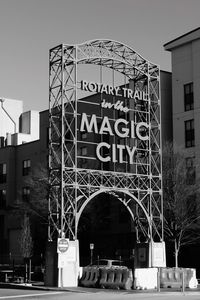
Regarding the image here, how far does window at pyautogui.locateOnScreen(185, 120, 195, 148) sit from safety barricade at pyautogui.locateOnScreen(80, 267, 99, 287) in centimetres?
2367

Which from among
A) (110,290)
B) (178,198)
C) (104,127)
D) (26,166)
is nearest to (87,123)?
(104,127)

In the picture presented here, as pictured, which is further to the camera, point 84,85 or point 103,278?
point 84,85

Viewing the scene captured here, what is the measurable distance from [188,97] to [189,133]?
11.3 feet

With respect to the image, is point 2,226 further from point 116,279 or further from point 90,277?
point 116,279

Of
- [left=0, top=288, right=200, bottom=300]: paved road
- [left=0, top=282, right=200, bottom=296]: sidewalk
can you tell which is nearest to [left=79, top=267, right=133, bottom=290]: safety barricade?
[left=0, top=282, right=200, bottom=296]: sidewalk

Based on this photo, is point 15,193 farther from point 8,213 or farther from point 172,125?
point 172,125

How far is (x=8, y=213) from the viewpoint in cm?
7362

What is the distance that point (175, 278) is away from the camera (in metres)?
32.1

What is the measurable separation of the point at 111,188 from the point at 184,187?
12.7 metres

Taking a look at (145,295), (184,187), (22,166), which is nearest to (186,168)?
(184,187)

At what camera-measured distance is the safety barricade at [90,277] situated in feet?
107

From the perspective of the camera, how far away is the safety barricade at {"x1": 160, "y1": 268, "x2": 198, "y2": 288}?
31.9m

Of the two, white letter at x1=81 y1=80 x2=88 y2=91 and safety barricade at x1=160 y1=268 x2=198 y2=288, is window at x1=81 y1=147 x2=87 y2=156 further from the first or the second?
safety barricade at x1=160 y1=268 x2=198 y2=288

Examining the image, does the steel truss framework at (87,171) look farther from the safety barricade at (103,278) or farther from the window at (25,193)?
the window at (25,193)
